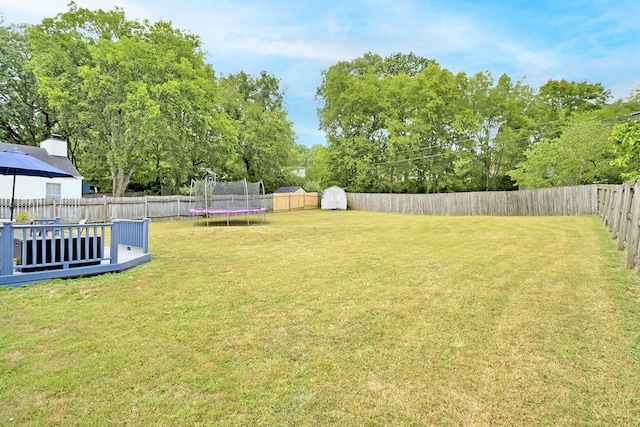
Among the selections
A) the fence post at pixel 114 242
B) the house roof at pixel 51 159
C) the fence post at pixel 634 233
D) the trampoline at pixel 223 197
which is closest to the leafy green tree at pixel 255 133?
the trampoline at pixel 223 197

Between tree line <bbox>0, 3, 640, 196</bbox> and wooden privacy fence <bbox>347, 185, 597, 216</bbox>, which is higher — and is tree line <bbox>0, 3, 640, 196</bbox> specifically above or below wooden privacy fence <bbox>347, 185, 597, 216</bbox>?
above

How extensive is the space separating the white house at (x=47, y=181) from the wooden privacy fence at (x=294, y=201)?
1263 cm

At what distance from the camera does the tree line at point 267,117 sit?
18422 millimetres

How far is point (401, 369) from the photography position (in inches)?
105

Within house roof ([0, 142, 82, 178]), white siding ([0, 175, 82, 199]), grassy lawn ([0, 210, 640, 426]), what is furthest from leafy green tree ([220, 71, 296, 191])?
grassy lawn ([0, 210, 640, 426])

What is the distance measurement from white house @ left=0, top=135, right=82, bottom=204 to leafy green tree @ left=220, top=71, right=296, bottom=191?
36.4ft

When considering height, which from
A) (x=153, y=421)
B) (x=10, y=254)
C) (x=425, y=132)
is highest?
(x=425, y=132)

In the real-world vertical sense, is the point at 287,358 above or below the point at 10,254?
below

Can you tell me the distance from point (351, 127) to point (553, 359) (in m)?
30.0

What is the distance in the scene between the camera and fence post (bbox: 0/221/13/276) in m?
4.64

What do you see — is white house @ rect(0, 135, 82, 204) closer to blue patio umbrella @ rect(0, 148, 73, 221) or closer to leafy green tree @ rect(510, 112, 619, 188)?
blue patio umbrella @ rect(0, 148, 73, 221)

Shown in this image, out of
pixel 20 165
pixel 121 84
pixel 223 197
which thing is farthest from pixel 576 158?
pixel 121 84

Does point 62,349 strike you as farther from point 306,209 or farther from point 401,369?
point 306,209

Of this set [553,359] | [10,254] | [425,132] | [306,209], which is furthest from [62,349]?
[425,132]
